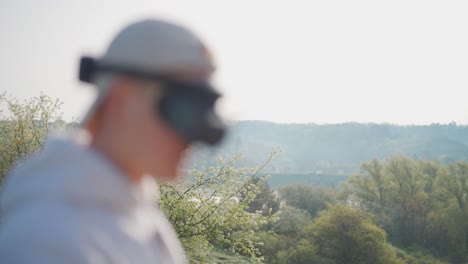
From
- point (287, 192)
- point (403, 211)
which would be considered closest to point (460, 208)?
point (403, 211)

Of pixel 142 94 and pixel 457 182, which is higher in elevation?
pixel 142 94

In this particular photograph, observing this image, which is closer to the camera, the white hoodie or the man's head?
the white hoodie

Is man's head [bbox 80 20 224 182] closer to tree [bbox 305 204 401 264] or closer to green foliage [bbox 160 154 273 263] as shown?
green foliage [bbox 160 154 273 263]

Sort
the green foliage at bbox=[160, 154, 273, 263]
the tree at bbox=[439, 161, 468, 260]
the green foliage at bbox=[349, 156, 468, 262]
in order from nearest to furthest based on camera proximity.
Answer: the green foliage at bbox=[160, 154, 273, 263], the green foliage at bbox=[349, 156, 468, 262], the tree at bbox=[439, 161, 468, 260]

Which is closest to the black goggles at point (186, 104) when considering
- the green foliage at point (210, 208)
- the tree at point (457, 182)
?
the green foliage at point (210, 208)

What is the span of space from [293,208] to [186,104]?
46.3 meters

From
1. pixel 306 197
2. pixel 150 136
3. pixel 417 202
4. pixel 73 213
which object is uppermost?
pixel 150 136

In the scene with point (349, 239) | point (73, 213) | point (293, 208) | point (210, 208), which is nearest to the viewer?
point (73, 213)

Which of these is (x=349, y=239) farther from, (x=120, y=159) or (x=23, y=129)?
(x=120, y=159)

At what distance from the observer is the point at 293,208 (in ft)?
151

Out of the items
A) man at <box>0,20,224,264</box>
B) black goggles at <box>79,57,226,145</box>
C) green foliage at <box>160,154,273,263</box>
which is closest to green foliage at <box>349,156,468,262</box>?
green foliage at <box>160,154,273,263</box>

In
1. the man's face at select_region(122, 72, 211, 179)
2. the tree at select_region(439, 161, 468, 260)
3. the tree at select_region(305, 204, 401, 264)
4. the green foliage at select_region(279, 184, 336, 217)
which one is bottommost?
the green foliage at select_region(279, 184, 336, 217)

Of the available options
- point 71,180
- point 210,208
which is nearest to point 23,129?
point 210,208

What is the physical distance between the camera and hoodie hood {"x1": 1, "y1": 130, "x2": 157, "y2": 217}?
30.8 inches
